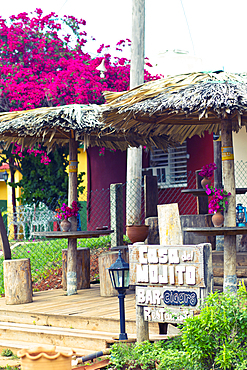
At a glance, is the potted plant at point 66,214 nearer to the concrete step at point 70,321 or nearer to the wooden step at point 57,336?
the concrete step at point 70,321

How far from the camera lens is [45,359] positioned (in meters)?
3.42

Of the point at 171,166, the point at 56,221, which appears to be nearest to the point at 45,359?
the point at 171,166

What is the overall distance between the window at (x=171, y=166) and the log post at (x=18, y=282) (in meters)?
5.88

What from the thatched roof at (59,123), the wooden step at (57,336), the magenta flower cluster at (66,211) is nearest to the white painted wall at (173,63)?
the thatched roof at (59,123)

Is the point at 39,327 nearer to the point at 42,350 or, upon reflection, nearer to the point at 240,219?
the point at 42,350

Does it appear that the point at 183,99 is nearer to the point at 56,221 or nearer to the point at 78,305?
the point at 78,305

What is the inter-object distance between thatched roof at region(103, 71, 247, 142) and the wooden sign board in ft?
5.14

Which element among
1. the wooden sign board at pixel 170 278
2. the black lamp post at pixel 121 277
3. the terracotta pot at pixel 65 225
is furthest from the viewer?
the terracotta pot at pixel 65 225

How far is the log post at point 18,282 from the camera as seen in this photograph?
673 cm

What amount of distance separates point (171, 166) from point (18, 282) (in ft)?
21.5

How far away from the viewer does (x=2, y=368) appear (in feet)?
15.3

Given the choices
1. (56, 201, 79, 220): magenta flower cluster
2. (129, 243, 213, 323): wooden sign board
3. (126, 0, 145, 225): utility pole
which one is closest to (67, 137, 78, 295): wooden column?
(56, 201, 79, 220): magenta flower cluster

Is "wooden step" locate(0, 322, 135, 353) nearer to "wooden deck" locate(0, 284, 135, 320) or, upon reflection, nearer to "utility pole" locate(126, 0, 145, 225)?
"wooden deck" locate(0, 284, 135, 320)

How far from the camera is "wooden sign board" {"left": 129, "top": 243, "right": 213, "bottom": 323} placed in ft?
13.5
